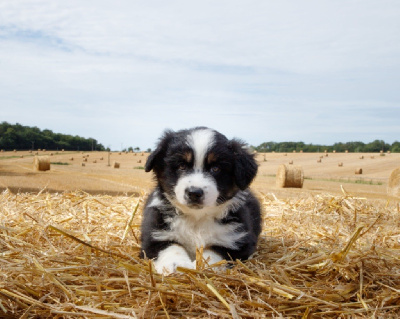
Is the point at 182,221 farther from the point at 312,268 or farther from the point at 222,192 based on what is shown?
the point at 312,268

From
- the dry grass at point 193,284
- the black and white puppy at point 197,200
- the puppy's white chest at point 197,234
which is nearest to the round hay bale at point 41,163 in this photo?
the dry grass at point 193,284

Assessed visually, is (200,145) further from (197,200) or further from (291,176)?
(291,176)

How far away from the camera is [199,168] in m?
3.65

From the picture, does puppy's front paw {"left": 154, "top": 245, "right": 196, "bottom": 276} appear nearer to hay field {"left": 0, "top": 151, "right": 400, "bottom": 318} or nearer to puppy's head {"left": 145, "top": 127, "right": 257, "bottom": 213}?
hay field {"left": 0, "top": 151, "right": 400, "bottom": 318}

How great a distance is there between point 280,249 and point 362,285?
1445mm

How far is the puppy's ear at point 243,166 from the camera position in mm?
3837

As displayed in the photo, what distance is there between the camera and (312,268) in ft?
11.9

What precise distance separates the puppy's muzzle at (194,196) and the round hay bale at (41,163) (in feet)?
43.1

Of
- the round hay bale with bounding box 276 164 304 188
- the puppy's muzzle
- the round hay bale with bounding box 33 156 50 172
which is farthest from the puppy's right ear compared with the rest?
the round hay bale with bounding box 33 156 50 172

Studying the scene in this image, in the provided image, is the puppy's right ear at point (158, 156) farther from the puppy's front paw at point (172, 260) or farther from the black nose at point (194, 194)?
the puppy's front paw at point (172, 260)

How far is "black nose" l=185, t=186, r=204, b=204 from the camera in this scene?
345cm

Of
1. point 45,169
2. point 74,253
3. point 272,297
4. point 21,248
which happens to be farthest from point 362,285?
point 45,169

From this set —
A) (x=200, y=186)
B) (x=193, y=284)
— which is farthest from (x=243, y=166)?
(x=193, y=284)

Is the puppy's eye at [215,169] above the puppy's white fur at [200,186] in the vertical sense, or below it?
above
